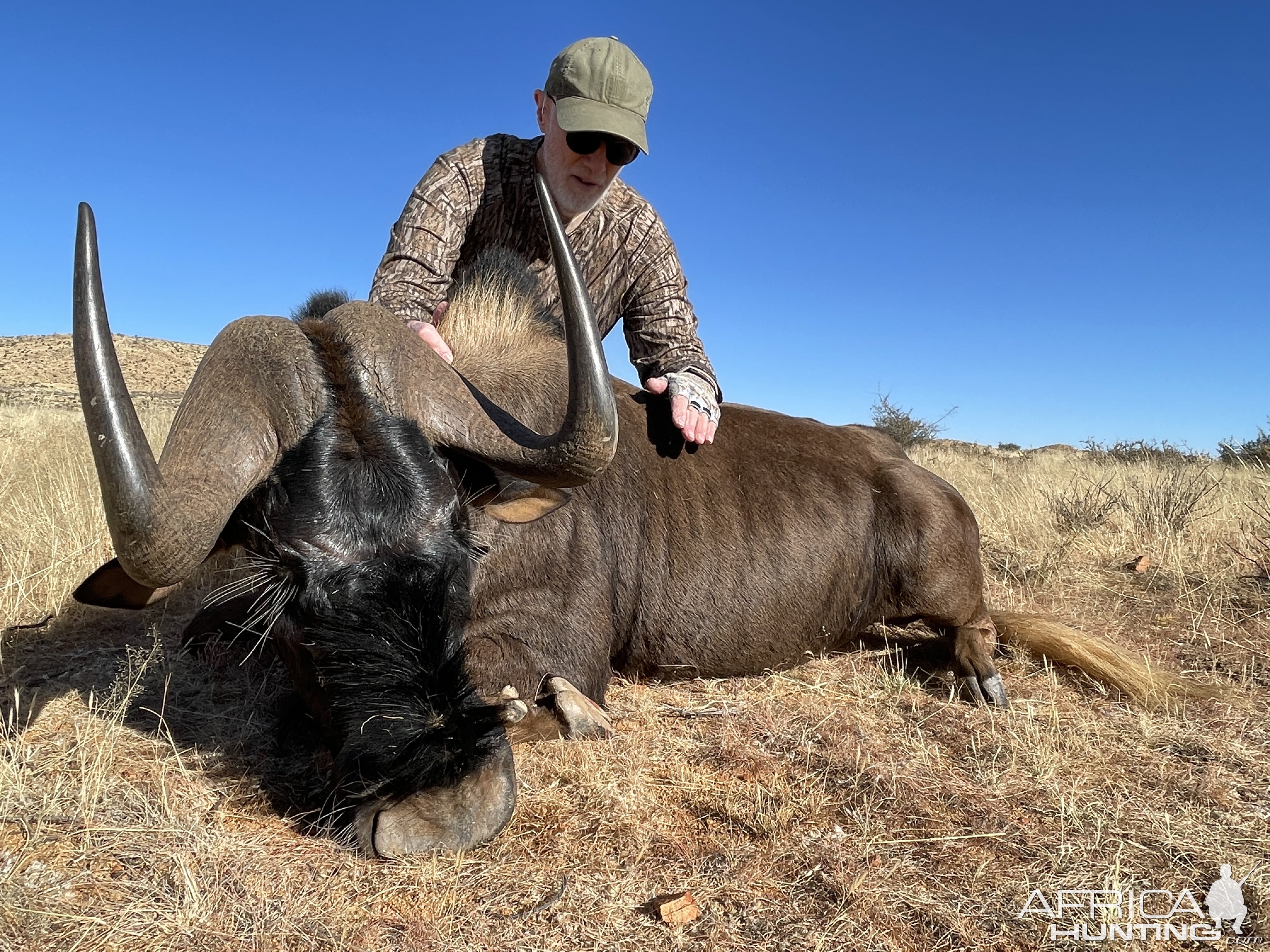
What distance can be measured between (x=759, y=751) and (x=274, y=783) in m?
1.80

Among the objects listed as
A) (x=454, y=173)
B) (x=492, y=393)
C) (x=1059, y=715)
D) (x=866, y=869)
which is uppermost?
(x=454, y=173)

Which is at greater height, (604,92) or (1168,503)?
(604,92)

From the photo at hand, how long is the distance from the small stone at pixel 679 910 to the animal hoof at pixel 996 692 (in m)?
2.28

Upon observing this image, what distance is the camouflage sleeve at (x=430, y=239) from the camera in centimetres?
431

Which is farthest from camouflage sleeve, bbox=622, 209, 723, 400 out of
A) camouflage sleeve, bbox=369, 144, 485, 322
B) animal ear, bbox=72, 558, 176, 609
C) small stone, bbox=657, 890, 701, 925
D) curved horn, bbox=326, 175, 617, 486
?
small stone, bbox=657, 890, 701, 925

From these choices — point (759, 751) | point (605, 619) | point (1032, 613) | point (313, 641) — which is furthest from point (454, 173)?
point (1032, 613)

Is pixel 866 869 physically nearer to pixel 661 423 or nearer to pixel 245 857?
pixel 245 857

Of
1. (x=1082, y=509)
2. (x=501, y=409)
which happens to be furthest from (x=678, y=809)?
(x=1082, y=509)

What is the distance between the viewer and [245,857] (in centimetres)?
234

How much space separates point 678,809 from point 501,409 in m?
1.59

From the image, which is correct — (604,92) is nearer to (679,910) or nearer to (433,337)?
(433,337)

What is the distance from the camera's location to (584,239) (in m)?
5.13

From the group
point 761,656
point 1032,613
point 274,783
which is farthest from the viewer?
point 1032,613

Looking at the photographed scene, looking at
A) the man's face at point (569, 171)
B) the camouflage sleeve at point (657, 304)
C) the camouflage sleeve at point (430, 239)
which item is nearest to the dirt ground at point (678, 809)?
the camouflage sleeve at point (430, 239)
